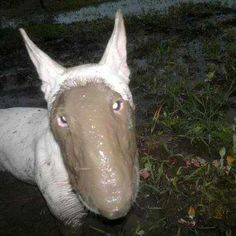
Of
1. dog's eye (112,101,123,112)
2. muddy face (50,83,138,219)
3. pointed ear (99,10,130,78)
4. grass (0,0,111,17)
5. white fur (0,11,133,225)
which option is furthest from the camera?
grass (0,0,111,17)

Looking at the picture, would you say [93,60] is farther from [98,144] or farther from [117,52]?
[98,144]

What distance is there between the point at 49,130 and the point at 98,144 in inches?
56.3

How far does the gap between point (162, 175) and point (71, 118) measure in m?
2.57

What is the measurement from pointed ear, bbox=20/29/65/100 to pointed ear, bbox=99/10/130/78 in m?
0.42

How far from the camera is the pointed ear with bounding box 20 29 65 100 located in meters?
3.31

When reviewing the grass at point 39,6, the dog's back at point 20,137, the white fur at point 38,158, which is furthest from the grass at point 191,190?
the grass at point 39,6

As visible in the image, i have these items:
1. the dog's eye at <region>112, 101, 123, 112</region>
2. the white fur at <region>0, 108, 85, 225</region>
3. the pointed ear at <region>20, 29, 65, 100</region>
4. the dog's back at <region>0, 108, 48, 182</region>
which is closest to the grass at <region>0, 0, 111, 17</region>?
the dog's back at <region>0, 108, 48, 182</region>

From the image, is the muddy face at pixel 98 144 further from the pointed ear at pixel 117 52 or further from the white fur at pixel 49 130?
the pointed ear at pixel 117 52

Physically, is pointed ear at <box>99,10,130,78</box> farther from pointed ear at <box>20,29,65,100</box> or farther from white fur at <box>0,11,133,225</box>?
pointed ear at <box>20,29,65,100</box>

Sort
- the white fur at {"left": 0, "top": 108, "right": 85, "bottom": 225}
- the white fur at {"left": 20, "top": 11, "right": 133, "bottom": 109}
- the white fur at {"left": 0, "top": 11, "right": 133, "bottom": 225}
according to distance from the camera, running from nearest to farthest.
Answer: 1. the white fur at {"left": 20, "top": 11, "right": 133, "bottom": 109}
2. the white fur at {"left": 0, "top": 11, "right": 133, "bottom": 225}
3. the white fur at {"left": 0, "top": 108, "right": 85, "bottom": 225}

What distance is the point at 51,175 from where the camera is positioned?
3623 mm

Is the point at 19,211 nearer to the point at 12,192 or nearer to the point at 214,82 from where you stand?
the point at 12,192

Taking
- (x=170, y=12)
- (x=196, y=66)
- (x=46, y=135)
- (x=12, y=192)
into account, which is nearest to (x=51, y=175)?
(x=46, y=135)

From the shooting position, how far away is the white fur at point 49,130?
305 centimetres
